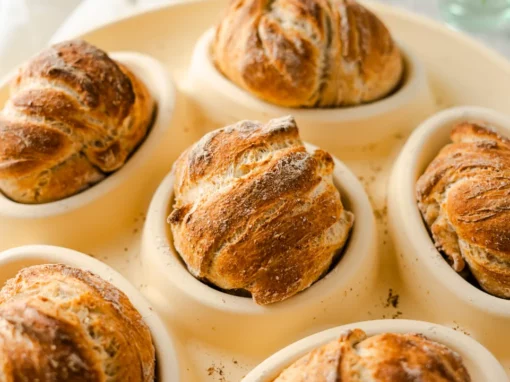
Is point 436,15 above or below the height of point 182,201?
below

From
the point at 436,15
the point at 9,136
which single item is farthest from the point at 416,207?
the point at 436,15

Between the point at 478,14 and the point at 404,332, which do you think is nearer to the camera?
the point at 404,332

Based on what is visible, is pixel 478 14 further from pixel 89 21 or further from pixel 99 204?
pixel 99 204

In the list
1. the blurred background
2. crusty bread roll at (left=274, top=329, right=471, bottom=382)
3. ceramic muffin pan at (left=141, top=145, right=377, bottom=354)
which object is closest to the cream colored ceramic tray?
ceramic muffin pan at (left=141, top=145, right=377, bottom=354)

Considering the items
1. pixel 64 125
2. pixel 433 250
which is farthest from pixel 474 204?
pixel 64 125

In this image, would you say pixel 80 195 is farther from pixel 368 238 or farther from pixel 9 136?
pixel 368 238

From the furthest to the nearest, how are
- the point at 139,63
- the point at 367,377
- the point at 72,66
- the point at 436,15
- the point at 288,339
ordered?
1. the point at 436,15
2. the point at 139,63
3. the point at 72,66
4. the point at 288,339
5. the point at 367,377

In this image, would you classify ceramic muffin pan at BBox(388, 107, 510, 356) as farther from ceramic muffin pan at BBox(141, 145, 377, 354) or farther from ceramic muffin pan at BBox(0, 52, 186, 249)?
ceramic muffin pan at BBox(0, 52, 186, 249)
